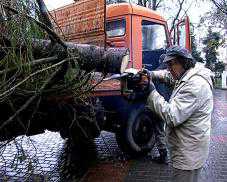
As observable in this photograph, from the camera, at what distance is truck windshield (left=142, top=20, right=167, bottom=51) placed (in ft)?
28.2

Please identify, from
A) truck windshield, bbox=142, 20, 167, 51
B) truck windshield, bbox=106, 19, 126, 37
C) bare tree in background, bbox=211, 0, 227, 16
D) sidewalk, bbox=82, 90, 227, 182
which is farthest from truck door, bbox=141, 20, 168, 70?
bare tree in background, bbox=211, 0, 227, 16

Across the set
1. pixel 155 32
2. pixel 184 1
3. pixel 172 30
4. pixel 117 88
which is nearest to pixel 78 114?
pixel 117 88

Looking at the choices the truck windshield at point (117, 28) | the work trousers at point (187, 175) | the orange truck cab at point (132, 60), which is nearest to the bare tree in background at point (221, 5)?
the orange truck cab at point (132, 60)

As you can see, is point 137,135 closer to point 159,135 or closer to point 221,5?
point 159,135

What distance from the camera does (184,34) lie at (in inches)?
371

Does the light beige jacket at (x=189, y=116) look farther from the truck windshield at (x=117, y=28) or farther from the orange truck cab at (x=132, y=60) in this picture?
the truck windshield at (x=117, y=28)

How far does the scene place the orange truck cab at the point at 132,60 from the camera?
7426 mm

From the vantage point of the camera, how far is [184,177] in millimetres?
3857

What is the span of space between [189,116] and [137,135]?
13.8 feet

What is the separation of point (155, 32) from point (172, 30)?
93 cm

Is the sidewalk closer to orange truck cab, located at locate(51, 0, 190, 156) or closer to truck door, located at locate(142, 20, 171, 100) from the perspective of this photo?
orange truck cab, located at locate(51, 0, 190, 156)

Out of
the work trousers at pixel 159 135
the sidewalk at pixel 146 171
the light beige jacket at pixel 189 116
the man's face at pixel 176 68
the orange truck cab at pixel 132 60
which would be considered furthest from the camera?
the work trousers at pixel 159 135

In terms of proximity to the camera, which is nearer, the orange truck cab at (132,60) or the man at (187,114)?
the man at (187,114)

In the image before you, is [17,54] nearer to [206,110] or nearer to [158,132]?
[206,110]
